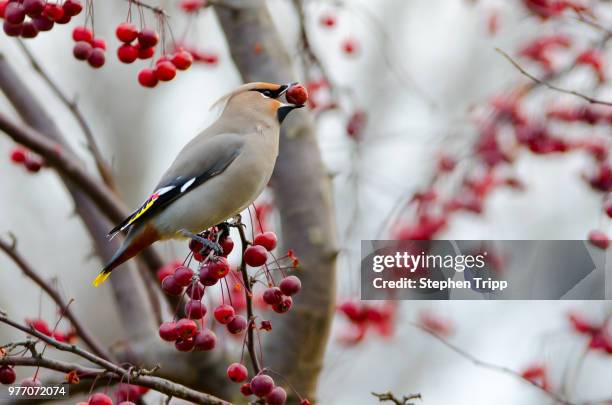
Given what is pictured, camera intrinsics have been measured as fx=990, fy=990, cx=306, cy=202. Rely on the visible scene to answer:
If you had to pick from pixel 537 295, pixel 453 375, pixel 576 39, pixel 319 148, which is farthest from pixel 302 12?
pixel 453 375

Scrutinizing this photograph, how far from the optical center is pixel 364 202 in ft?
14.9

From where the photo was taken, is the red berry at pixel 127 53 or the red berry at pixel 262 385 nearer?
the red berry at pixel 262 385

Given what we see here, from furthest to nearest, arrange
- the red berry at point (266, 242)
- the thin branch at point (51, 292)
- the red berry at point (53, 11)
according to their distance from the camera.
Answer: the thin branch at point (51, 292) → the red berry at point (53, 11) → the red berry at point (266, 242)

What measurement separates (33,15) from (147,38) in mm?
340

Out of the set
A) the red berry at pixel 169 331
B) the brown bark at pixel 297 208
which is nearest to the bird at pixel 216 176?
the brown bark at pixel 297 208

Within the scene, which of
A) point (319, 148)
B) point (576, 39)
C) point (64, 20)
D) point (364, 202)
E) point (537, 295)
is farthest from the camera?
point (576, 39)

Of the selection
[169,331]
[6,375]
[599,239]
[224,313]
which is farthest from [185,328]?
[599,239]

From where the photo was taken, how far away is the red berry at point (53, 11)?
2.82 m

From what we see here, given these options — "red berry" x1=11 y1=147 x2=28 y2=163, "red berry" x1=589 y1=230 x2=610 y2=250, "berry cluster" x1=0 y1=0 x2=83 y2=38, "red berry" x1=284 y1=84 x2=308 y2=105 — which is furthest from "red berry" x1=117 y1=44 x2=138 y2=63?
"red berry" x1=589 y1=230 x2=610 y2=250

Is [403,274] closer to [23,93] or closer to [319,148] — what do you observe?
[319,148]

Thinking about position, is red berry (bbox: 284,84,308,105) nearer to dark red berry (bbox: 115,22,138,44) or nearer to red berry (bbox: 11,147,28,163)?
dark red berry (bbox: 115,22,138,44)

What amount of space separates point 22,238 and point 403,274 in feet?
24.6

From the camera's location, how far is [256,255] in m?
2.54

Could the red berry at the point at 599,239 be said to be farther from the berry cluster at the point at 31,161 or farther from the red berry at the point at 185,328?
the berry cluster at the point at 31,161
